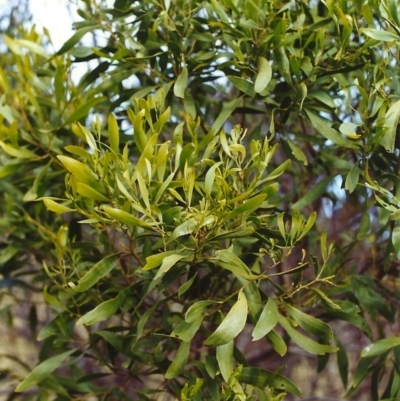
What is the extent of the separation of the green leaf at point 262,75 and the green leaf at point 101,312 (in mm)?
320

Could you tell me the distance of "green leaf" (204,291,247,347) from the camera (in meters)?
0.68

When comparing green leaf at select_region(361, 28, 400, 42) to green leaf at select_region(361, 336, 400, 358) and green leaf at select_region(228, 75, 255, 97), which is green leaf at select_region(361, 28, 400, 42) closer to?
green leaf at select_region(228, 75, 255, 97)

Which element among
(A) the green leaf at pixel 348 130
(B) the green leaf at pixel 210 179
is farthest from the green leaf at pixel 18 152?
(A) the green leaf at pixel 348 130

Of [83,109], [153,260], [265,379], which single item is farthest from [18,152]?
[265,379]

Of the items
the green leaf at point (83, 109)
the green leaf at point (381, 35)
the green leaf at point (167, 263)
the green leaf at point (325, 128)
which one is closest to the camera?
the green leaf at point (167, 263)

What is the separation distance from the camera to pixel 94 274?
81 centimetres

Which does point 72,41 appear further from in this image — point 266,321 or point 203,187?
point 266,321

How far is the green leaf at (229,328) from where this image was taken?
68 cm

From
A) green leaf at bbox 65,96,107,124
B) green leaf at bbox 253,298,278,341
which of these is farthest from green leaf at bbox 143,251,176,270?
green leaf at bbox 65,96,107,124

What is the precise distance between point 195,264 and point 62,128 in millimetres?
386

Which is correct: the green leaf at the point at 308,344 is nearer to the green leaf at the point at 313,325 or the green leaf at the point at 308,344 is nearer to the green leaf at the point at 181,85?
the green leaf at the point at 313,325

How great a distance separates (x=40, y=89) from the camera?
1.16 meters

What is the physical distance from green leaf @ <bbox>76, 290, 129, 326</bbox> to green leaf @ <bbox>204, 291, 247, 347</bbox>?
0.16 meters

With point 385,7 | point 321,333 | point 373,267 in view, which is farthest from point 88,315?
point 373,267
